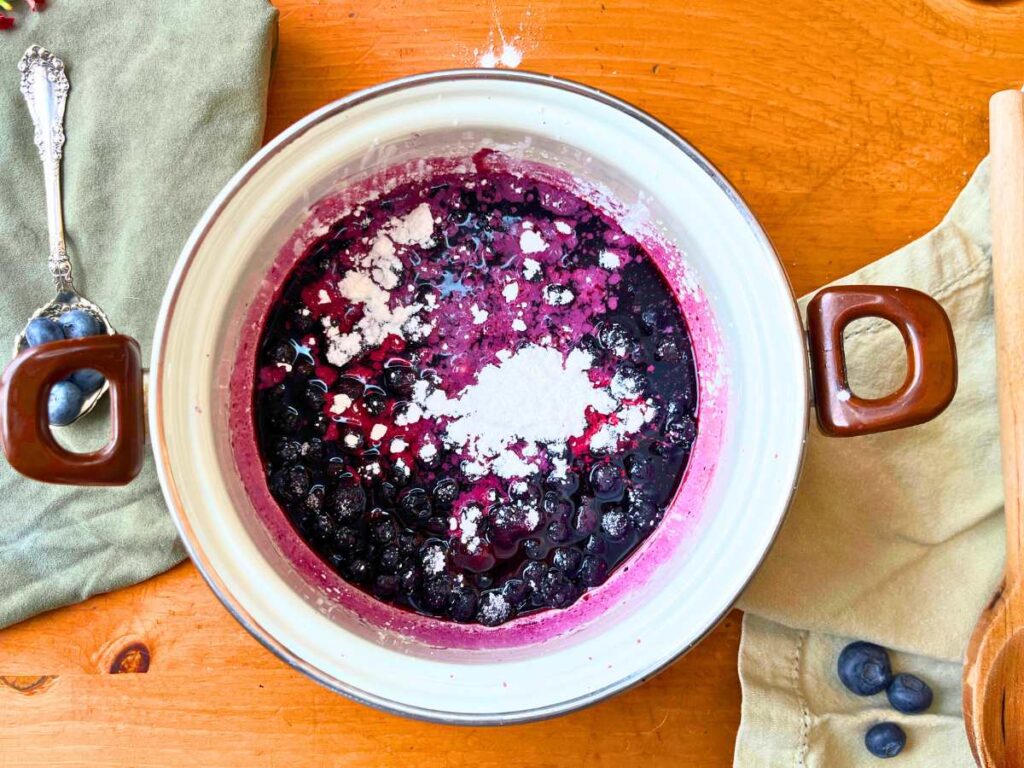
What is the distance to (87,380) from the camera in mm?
881

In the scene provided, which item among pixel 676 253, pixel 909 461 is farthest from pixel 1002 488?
pixel 676 253

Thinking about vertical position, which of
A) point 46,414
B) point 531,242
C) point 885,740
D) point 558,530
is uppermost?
point 531,242

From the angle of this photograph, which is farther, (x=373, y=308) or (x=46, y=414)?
(x=373, y=308)

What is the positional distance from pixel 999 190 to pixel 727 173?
0.90 feet

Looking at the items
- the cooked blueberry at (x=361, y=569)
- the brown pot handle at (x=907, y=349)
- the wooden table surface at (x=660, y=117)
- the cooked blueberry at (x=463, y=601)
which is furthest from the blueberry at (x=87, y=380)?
the brown pot handle at (x=907, y=349)

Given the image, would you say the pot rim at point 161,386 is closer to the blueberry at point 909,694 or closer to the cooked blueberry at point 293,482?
the cooked blueberry at point 293,482

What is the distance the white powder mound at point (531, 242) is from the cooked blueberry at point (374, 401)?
Result: 0.21 m

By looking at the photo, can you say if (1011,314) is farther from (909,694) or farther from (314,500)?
(314,500)

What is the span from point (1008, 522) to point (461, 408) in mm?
572

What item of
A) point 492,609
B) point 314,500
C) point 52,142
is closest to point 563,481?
point 492,609

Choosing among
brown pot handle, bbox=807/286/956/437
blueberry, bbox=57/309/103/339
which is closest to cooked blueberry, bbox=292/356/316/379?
blueberry, bbox=57/309/103/339

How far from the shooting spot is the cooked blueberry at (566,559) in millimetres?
892

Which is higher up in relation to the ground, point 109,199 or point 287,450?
point 109,199

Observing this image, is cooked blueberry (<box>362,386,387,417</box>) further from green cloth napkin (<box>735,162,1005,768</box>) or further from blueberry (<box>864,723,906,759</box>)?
blueberry (<box>864,723,906,759</box>)
